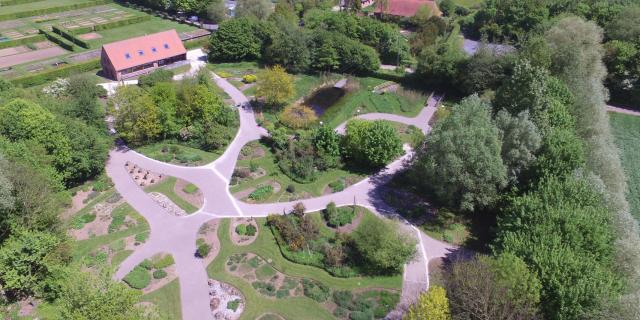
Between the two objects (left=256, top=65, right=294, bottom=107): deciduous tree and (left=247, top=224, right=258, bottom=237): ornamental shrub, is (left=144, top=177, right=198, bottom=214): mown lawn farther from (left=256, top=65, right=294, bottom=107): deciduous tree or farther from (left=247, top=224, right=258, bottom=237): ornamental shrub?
(left=256, top=65, right=294, bottom=107): deciduous tree

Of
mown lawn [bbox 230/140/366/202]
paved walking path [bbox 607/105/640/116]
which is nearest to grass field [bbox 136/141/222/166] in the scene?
mown lawn [bbox 230/140/366/202]

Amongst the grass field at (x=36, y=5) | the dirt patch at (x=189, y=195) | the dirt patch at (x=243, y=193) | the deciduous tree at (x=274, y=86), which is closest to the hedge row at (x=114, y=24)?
the grass field at (x=36, y=5)

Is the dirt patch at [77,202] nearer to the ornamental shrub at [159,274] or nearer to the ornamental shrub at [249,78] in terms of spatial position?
the ornamental shrub at [159,274]

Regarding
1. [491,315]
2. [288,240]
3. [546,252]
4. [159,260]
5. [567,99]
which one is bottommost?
[159,260]

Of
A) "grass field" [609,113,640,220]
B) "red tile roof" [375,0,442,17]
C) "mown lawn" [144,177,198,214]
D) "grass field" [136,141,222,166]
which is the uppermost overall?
"red tile roof" [375,0,442,17]

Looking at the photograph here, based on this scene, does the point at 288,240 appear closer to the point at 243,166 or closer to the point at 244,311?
the point at 244,311

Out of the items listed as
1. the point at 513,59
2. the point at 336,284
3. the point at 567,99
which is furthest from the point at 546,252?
the point at 513,59
